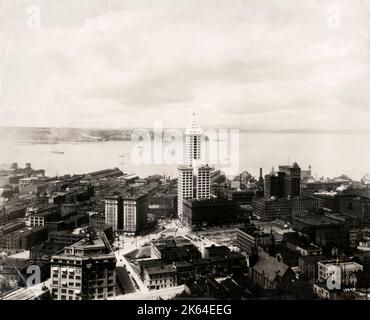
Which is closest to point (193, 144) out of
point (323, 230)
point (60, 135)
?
point (60, 135)

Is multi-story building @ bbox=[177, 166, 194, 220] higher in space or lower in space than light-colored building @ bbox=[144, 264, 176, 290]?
higher

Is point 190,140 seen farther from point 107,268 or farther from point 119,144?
point 107,268

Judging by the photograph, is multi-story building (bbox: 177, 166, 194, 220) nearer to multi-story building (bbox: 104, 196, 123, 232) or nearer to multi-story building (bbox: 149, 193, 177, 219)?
multi-story building (bbox: 149, 193, 177, 219)

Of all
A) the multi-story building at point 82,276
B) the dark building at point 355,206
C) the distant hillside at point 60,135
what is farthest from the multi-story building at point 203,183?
the multi-story building at point 82,276

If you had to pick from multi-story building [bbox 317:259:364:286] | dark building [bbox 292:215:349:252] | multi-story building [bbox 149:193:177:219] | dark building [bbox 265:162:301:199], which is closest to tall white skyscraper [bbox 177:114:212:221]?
multi-story building [bbox 149:193:177:219]
